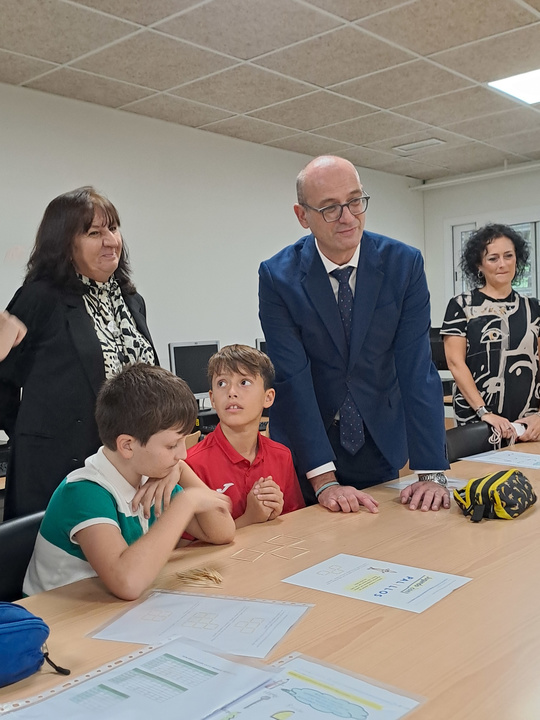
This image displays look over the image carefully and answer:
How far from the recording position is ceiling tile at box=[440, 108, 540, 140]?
5.58 meters

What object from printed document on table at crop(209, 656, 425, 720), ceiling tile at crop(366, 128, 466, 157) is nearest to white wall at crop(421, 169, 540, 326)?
ceiling tile at crop(366, 128, 466, 157)

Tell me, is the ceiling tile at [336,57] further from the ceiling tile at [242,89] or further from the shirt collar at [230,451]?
the shirt collar at [230,451]

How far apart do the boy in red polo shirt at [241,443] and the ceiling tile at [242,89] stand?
2811mm

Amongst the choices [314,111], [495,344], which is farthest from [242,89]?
[495,344]

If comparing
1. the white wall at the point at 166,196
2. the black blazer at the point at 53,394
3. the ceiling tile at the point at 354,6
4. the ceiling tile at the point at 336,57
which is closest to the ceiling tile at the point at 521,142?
the white wall at the point at 166,196

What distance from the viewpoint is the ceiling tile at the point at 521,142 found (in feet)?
20.4

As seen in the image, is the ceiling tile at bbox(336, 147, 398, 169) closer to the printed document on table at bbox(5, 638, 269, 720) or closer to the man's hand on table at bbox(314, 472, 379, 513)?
the man's hand on table at bbox(314, 472, 379, 513)

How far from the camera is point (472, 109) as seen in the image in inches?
212

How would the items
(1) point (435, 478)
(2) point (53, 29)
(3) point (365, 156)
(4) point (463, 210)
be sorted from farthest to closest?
(4) point (463, 210)
(3) point (365, 156)
(2) point (53, 29)
(1) point (435, 478)

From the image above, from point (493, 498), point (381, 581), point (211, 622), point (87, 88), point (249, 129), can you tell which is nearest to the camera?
point (211, 622)

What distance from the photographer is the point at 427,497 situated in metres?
1.82

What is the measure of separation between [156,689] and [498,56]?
4.31m

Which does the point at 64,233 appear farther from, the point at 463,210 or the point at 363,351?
the point at 463,210

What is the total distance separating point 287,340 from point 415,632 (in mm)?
1126
